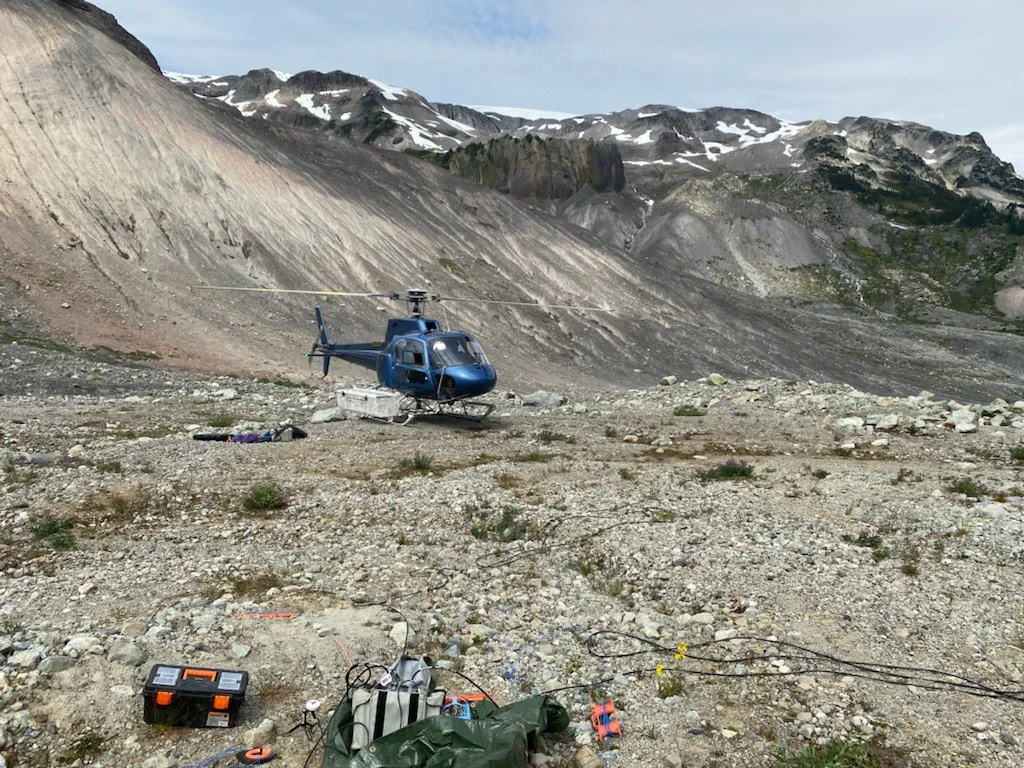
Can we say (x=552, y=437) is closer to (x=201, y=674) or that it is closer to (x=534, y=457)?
(x=534, y=457)

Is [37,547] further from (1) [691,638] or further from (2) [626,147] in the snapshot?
(2) [626,147]

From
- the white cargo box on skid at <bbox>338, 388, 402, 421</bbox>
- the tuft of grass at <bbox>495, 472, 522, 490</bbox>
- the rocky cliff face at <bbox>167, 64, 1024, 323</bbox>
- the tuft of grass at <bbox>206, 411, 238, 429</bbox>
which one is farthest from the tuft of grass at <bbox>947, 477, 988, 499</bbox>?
the rocky cliff face at <bbox>167, 64, 1024, 323</bbox>

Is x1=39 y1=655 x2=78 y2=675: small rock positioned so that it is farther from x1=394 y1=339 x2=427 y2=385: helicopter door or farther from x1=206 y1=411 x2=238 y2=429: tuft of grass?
x1=394 y1=339 x2=427 y2=385: helicopter door

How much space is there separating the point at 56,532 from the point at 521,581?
20.6ft

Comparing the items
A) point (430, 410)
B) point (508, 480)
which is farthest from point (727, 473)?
point (430, 410)

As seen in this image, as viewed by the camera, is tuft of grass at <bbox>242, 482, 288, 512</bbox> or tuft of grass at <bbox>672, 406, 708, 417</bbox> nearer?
tuft of grass at <bbox>242, 482, 288, 512</bbox>

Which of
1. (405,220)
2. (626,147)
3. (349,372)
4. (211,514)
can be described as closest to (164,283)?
(349,372)

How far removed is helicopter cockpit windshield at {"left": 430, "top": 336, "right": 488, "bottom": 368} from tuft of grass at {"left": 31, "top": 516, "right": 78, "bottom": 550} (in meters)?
9.95

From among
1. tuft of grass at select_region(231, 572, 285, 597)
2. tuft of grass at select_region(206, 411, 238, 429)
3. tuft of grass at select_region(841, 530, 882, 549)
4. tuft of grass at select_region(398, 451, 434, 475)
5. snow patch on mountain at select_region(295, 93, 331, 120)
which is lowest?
tuft of grass at select_region(206, 411, 238, 429)

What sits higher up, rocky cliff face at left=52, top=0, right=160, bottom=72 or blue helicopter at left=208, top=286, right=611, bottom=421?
rocky cliff face at left=52, top=0, right=160, bottom=72

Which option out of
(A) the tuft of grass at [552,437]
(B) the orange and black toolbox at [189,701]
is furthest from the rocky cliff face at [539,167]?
(B) the orange and black toolbox at [189,701]

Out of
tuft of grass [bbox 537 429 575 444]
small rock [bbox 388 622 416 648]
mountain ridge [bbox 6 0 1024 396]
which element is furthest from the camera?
mountain ridge [bbox 6 0 1024 396]

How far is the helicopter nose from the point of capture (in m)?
18.0

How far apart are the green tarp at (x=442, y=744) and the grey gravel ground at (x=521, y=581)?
0.36 meters
